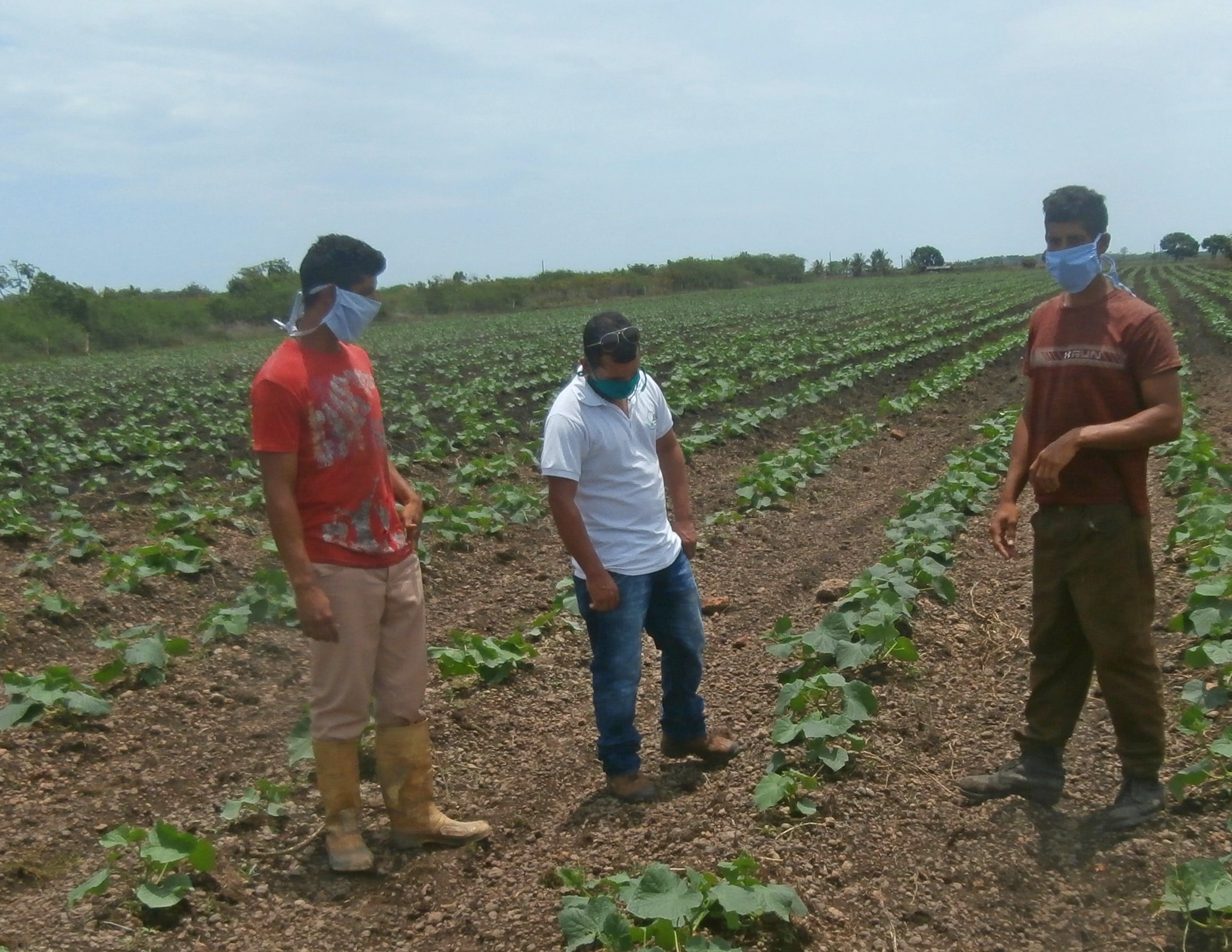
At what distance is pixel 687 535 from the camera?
4.38 metres

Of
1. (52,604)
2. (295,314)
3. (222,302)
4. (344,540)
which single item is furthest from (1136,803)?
(222,302)

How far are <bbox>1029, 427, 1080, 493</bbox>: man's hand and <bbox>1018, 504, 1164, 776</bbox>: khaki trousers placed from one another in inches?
7.2

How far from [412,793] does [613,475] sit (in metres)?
1.26

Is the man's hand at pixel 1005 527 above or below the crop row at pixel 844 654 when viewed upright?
above

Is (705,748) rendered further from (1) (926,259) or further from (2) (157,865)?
(1) (926,259)

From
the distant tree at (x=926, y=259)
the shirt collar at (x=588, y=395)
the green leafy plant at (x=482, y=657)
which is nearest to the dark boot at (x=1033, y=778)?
the shirt collar at (x=588, y=395)

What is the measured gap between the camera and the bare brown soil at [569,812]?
3311 millimetres

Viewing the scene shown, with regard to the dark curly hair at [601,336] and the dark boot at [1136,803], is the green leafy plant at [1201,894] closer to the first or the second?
the dark boot at [1136,803]

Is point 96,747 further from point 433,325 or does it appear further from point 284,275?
point 284,275

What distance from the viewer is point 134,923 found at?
332cm

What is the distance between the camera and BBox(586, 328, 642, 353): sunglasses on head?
3910 mm

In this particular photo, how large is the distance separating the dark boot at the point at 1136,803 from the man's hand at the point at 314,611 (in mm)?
2507

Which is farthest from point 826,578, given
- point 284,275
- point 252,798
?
point 284,275

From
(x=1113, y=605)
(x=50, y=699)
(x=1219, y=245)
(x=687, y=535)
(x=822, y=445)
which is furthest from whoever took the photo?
(x=1219, y=245)
